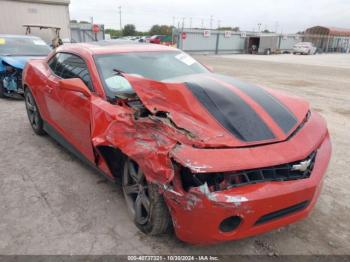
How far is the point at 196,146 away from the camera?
2.09 meters

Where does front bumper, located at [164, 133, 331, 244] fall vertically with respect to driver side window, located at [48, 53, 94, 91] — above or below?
below

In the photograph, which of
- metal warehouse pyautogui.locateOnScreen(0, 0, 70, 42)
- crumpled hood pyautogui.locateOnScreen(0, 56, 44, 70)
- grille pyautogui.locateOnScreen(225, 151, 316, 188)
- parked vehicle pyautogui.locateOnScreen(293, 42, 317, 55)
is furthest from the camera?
parked vehicle pyautogui.locateOnScreen(293, 42, 317, 55)

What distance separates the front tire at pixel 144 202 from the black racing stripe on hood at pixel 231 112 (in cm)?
72

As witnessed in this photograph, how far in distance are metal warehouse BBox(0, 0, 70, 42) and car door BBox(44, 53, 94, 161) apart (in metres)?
13.1

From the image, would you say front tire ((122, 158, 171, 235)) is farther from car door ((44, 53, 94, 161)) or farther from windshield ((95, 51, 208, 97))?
windshield ((95, 51, 208, 97))

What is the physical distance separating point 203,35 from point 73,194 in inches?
1209

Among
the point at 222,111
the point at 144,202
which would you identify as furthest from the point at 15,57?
the point at 222,111

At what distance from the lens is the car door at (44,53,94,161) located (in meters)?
3.13

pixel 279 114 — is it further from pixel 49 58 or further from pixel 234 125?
pixel 49 58

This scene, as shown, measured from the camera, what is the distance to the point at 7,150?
4336mm

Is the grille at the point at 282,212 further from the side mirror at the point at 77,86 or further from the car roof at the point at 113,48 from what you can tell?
the car roof at the point at 113,48

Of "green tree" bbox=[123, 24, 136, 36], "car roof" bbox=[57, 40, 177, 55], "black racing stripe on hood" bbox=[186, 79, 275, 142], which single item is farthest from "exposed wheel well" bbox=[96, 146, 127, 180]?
"green tree" bbox=[123, 24, 136, 36]

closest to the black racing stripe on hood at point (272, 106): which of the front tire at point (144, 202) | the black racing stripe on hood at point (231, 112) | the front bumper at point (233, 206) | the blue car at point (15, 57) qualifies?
the black racing stripe on hood at point (231, 112)

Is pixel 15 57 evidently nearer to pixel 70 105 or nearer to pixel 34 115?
pixel 34 115
